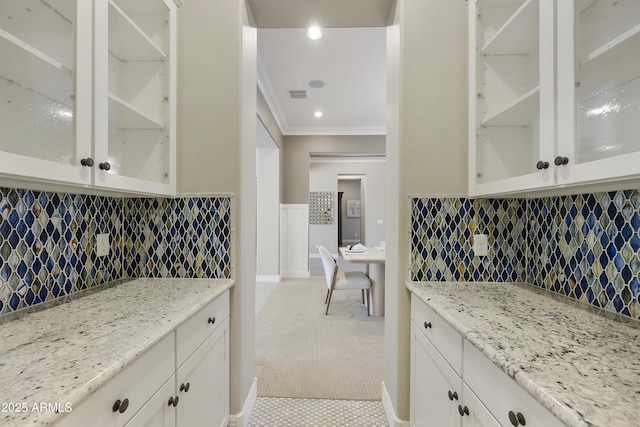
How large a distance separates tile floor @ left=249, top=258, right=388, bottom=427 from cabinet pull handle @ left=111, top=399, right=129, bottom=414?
1.24m

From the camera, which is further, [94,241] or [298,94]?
[298,94]

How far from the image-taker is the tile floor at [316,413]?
174 centimetres

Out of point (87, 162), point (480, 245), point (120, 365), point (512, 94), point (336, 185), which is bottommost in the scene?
point (120, 365)

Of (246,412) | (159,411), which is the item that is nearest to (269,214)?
(246,412)

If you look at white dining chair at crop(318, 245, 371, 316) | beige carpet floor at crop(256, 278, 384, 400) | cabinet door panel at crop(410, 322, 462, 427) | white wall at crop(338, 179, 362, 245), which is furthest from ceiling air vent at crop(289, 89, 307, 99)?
white wall at crop(338, 179, 362, 245)

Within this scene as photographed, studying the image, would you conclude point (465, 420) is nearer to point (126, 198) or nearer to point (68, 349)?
point (68, 349)

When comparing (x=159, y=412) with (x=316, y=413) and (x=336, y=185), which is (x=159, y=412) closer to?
(x=316, y=413)

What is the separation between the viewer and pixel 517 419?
0.70 m

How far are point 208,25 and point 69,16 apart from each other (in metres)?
0.79

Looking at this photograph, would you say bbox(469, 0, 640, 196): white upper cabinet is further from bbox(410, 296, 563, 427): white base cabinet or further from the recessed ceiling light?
the recessed ceiling light

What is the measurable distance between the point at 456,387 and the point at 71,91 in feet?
5.40

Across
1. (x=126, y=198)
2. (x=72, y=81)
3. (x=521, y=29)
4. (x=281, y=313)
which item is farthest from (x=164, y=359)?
(x=281, y=313)

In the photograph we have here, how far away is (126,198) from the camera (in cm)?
168

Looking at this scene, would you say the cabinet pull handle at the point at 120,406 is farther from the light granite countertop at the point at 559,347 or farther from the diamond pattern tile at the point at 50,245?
the light granite countertop at the point at 559,347
